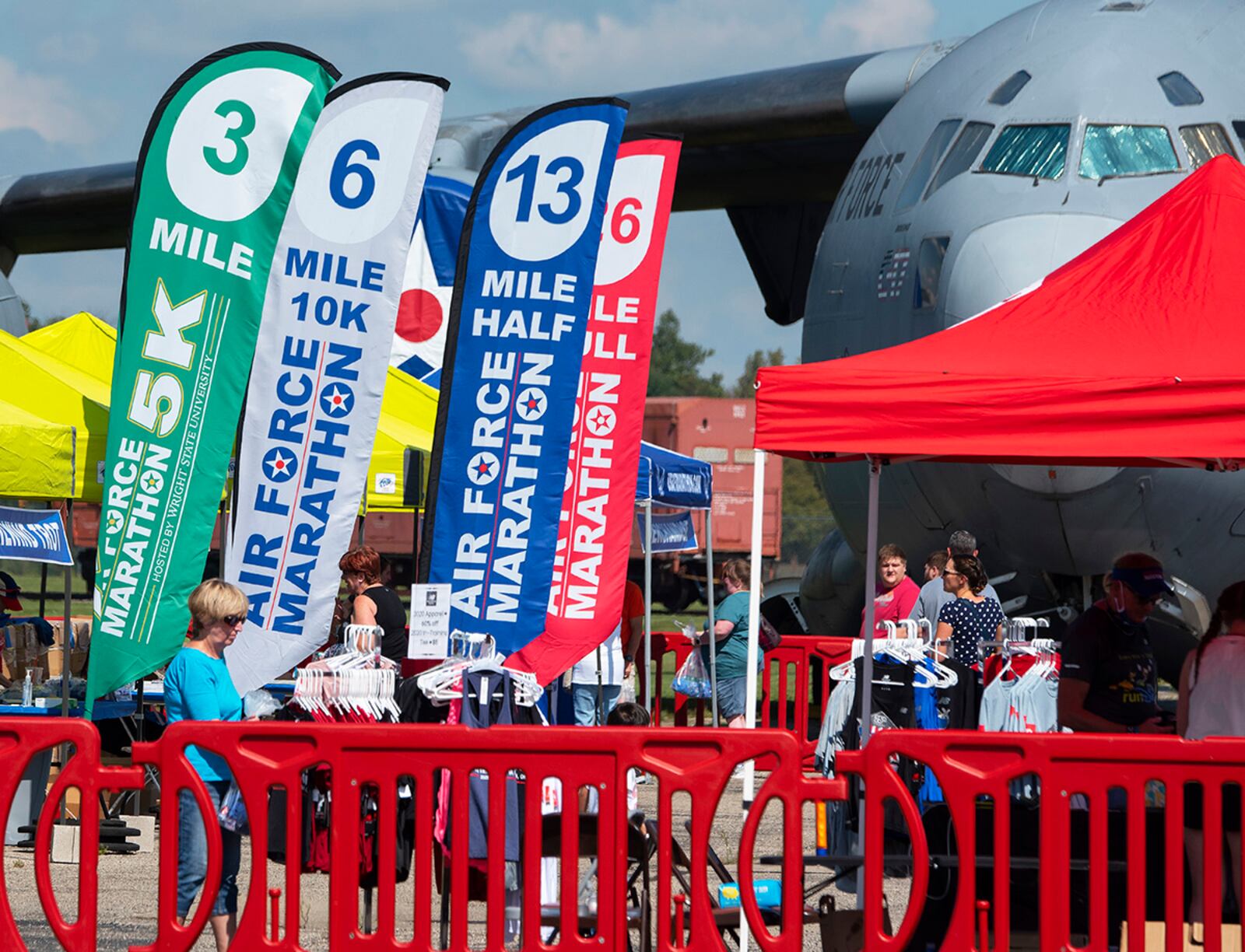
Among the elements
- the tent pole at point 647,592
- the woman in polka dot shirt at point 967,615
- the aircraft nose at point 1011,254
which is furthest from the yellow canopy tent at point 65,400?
the aircraft nose at point 1011,254

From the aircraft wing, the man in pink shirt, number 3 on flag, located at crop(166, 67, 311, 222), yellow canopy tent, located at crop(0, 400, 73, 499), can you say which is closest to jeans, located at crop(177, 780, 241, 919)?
number 3 on flag, located at crop(166, 67, 311, 222)

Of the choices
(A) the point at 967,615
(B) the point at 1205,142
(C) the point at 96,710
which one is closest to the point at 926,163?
(B) the point at 1205,142

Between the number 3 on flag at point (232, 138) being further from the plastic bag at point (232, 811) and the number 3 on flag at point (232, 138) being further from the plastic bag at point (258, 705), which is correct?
the plastic bag at point (232, 811)

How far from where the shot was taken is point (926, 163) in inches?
415

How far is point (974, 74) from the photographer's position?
35.2 ft

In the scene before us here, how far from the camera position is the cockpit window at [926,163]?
10414 millimetres

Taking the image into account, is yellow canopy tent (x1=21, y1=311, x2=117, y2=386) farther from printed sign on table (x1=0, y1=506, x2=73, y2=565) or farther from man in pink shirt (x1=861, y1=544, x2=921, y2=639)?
man in pink shirt (x1=861, y1=544, x2=921, y2=639)

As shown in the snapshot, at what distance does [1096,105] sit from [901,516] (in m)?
2.58

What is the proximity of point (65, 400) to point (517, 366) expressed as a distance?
3.49m

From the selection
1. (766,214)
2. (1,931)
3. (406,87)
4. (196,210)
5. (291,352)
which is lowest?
(1,931)

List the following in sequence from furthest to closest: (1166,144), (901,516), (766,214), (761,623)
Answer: (766,214), (761,623), (901,516), (1166,144)

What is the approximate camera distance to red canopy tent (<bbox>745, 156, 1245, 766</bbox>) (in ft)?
18.9

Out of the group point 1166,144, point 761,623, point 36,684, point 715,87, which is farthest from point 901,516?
point 715,87

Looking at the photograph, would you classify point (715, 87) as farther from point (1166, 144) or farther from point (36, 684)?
point (36, 684)
